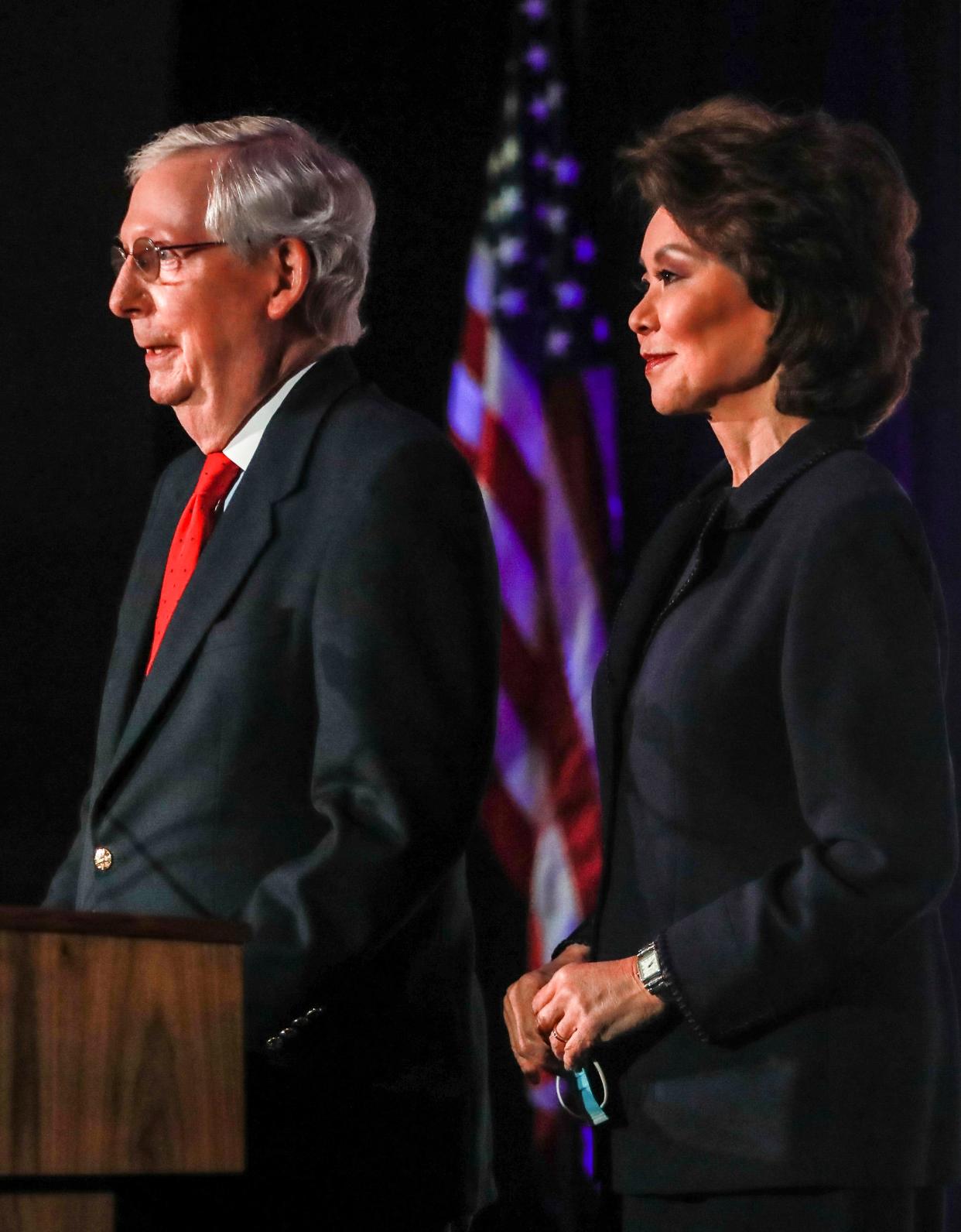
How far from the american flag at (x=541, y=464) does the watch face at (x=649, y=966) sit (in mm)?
1551

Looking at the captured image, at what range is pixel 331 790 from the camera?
2.02 m

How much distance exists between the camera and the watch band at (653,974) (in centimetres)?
174

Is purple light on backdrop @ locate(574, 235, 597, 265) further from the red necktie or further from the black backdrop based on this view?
the red necktie

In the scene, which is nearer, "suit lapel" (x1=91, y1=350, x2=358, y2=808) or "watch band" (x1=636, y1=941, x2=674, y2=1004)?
"watch band" (x1=636, y1=941, x2=674, y2=1004)

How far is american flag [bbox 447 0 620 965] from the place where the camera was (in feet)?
11.1

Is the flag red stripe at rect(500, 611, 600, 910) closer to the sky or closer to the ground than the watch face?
closer to the ground

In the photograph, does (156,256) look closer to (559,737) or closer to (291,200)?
(291,200)

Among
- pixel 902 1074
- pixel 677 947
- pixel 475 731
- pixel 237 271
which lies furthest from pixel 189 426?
pixel 902 1074

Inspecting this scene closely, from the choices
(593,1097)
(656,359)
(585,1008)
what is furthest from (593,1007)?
(656,359)

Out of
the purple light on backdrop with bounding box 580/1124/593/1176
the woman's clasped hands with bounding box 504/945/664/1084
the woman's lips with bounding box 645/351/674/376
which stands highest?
the woman's lips with bounding box 645/351/674/376

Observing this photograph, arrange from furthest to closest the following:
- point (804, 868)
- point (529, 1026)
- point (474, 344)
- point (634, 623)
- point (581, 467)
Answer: point (474, 344) → point (581, 467) → point (634, 623) → point (529, 1026) → point (804, 868)

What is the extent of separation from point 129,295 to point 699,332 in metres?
0.85

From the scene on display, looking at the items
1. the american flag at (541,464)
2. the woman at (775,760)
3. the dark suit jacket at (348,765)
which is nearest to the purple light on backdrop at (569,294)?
the american flag at (541,464)

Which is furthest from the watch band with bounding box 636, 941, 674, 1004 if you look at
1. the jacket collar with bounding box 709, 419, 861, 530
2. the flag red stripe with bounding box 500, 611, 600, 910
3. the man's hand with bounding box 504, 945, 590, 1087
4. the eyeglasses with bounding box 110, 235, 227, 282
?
the flag red stripe with bounding box 500, 611, 600, 910
